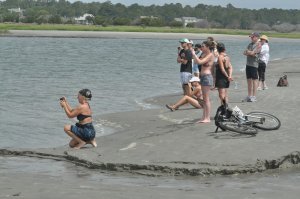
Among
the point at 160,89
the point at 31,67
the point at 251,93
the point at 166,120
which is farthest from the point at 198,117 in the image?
the point at 31,67

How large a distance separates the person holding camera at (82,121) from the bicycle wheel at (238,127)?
2.40 metres

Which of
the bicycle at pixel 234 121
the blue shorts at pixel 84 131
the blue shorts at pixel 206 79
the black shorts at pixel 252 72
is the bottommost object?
the blue shorts at pixel 84 131

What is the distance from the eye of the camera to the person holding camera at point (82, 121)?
1183 centimetres

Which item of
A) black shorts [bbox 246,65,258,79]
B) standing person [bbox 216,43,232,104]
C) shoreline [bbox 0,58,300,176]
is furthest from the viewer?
black shorts [bbox 246,65,258,79]

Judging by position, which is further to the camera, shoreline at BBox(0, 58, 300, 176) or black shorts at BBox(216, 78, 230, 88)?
black shorts at BBox(216, 78, 230, 88)

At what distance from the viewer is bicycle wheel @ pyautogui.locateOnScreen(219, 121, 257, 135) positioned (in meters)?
11.9

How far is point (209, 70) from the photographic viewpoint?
44.2 ft

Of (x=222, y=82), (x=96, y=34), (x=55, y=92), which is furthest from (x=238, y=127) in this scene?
(x=96, y=34)

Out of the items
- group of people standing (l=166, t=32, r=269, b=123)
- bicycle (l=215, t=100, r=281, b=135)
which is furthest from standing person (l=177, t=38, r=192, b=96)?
bicycle (l=215, t=100, r=281, b=135)

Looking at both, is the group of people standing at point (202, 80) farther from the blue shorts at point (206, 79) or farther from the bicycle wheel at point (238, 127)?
the bicycle wheel at point (238, 127)

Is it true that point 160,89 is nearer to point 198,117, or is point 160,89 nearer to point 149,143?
point 198,117

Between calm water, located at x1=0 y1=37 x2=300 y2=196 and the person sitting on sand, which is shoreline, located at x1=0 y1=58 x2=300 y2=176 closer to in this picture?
calm water, located at x1=0 y1=37 x2=300 y2=196

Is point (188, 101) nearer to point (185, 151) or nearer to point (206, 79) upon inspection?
point (206, 79)

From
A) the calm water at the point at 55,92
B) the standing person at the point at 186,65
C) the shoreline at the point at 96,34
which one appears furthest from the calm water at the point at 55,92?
the shoreline at the point at 96,34
